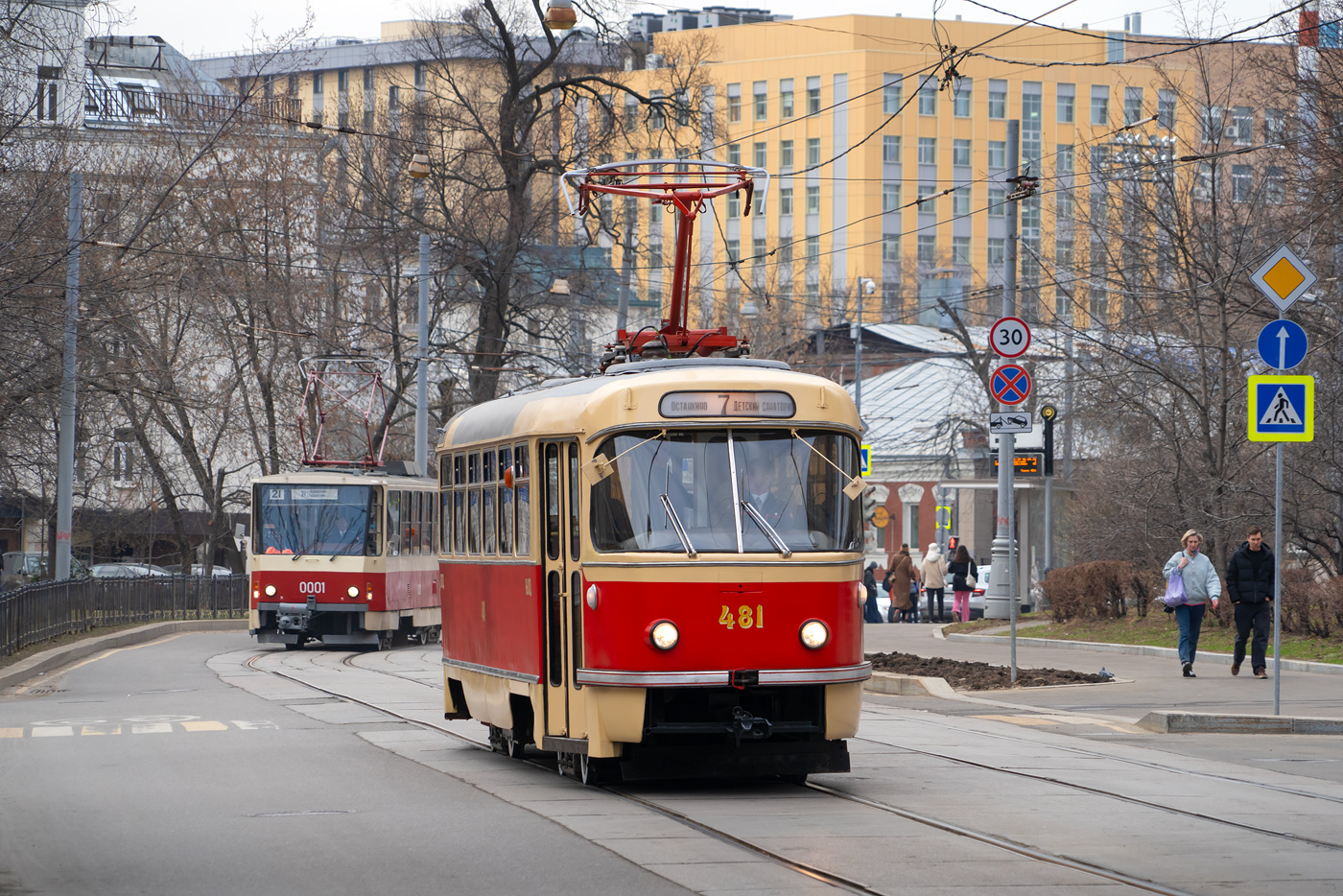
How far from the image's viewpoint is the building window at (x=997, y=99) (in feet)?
342

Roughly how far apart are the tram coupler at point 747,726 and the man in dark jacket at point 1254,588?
32.8 feet

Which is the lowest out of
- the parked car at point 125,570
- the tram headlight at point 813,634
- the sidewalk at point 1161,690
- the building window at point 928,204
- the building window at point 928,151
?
the parked car at point 125,570

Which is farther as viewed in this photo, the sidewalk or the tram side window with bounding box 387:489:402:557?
the tram side window with bounding box 387:489:402:557

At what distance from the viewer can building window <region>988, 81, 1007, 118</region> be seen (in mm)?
104188

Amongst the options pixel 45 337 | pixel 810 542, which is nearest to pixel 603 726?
pixel 810 542

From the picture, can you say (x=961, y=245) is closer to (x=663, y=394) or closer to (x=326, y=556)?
(x=326, y=556)

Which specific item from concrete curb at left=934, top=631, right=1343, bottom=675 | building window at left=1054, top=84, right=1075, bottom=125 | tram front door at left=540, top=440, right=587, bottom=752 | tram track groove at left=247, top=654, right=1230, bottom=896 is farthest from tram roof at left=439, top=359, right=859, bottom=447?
building window at left=1054, top=84, right=1075, bottom=125

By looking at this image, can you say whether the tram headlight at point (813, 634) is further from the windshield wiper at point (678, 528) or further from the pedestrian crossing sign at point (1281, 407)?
the pedestrian crossing sign at point (1281, 407)

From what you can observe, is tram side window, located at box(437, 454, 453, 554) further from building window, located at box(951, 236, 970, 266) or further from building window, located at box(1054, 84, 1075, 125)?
building window, located at box(1054, 84, 1075, 125)

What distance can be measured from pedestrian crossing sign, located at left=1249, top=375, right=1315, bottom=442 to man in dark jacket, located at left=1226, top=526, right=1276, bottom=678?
11.7ft

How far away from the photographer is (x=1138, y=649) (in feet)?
80.8

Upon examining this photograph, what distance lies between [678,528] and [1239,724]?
6.85 m

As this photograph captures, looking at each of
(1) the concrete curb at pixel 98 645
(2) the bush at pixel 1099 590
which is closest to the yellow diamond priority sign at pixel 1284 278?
(2) the bush at pixel 1099 590

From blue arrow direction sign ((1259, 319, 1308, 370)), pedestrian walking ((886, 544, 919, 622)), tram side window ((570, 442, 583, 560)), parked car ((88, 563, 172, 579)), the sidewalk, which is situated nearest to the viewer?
tram side window ((570, 442, 583, 560))
